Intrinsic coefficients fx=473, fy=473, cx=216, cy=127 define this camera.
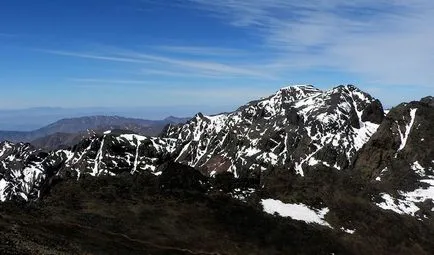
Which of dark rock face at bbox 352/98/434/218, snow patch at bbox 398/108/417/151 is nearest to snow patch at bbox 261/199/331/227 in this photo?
dark rock face at bbox 352/98/434/218

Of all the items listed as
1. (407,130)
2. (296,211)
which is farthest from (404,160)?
(296,211)

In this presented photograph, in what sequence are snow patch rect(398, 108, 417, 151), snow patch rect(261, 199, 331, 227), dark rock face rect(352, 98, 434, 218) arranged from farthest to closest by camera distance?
snow patch rect(398, 108, 417, 151), dark rock face rect(352, 98, 434, 218), snow patch rect(261, 199, 331, 227)

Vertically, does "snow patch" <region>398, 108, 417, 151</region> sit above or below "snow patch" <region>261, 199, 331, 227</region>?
above

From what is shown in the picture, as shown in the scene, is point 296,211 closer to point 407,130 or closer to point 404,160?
point 404,160

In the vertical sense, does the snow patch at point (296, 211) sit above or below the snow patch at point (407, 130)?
below

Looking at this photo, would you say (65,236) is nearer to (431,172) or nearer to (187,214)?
(187,214)

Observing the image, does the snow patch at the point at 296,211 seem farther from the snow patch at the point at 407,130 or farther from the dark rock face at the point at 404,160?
the snow patch at the point at 407,130

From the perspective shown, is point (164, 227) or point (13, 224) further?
point (164, 227)

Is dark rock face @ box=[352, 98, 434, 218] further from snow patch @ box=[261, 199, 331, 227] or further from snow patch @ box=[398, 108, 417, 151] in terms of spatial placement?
snow patch @ box=[261, 199, 331, 227]

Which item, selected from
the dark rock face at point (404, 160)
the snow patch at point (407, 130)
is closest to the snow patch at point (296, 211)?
the dark rock face at point (404, 160)

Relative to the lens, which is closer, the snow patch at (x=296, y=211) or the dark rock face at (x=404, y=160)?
the snow patch at (x=296, y=211)

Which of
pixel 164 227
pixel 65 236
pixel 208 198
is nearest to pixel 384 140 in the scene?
pixel 208 198
